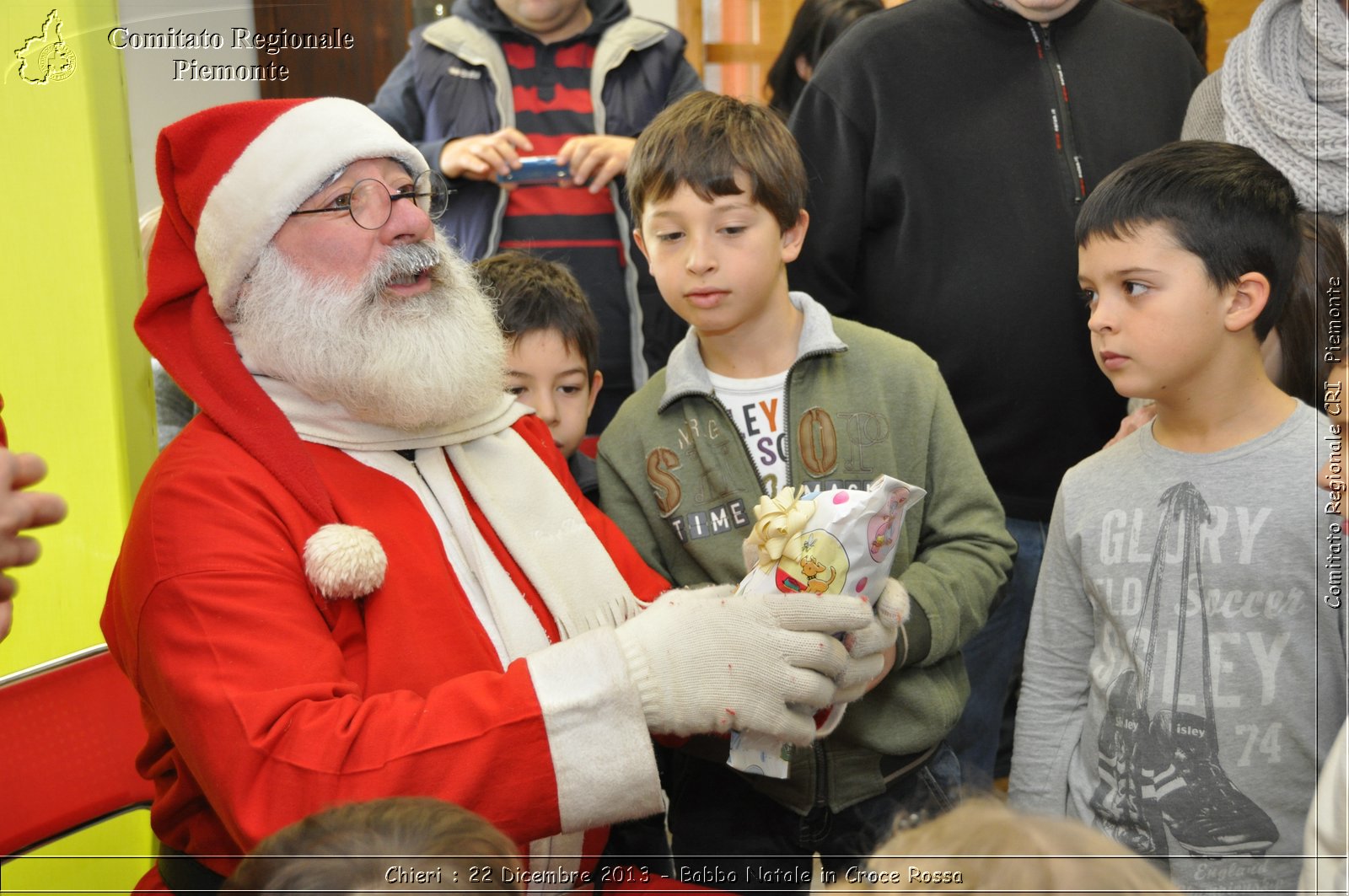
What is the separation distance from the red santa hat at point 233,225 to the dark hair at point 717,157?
1.65 feet

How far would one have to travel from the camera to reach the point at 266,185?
1.83 meters

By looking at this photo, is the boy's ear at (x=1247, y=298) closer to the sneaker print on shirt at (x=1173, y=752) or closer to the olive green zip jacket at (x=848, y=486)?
the sneaker print on shirt at (x=1173, y=752)

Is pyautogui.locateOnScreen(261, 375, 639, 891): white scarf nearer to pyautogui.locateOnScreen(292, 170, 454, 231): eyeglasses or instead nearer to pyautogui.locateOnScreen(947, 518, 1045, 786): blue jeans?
pyautogui.locateOnScreen(292, 170, 454, 231): eyeglasses

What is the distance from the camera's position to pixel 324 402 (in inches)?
73.7

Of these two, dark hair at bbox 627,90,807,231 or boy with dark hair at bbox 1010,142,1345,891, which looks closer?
boy with dark hair at bbox 1010,142,1345,891

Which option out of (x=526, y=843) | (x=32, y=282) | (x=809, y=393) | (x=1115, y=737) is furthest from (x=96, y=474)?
(x=1115, y=737)

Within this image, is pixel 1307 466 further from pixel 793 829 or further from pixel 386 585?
pixel 386 585

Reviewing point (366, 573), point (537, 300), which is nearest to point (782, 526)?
point (366, 573)

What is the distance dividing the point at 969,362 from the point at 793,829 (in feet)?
3.66

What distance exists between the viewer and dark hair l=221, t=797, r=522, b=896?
1.06 metres

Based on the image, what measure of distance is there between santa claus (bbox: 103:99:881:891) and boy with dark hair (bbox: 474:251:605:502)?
315 mm

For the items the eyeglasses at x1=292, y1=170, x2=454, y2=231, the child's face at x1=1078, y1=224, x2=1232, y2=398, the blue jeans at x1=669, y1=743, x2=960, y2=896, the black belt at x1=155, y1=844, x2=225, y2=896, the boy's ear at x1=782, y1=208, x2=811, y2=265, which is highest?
the eyeglasses at x1=292, y1=170, x2=454, y2=231

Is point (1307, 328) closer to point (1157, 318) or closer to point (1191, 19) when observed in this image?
point (1157, 318)

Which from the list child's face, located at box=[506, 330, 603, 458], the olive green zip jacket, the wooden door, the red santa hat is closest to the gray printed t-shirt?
the olive green zip jacket
